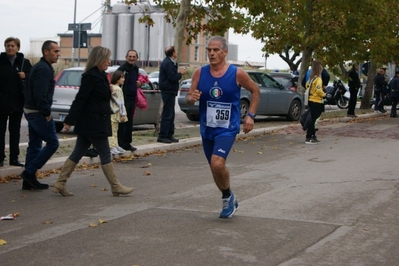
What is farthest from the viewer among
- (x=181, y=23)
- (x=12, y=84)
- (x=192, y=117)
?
(x=192, y=117)

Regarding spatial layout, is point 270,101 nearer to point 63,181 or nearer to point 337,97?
point 337,97

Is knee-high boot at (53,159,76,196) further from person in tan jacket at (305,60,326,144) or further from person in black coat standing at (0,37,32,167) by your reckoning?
person in tan jacket at (305,60,326,144)

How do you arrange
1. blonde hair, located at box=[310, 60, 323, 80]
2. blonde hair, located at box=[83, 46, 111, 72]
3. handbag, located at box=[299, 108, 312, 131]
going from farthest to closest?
handbag, located at box=[299, 108, 312, 131]
blonde hair, located at box=[310, 60, 323, 80]
blonde hair, located at box=[83, 46, 111, 72]

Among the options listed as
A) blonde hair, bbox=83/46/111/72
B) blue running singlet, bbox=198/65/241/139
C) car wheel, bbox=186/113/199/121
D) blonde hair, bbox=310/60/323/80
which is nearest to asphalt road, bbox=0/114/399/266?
blue running singlet, bbox=198/65/241/139

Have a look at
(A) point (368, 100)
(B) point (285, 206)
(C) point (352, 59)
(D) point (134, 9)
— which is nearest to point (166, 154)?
(B) point (285, 206)

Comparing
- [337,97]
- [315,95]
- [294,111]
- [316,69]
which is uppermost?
[316,69]

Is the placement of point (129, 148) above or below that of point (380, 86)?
below

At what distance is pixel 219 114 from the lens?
28.0ft

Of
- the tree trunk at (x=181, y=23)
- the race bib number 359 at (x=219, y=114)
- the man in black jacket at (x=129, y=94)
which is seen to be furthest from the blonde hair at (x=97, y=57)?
the tree trunk at (x=181, y=23)

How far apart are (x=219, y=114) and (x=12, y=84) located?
4441mm

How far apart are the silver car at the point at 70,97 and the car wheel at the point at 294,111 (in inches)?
263

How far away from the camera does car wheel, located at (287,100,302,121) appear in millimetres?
26297

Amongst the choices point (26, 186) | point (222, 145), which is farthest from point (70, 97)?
point (222, 145)

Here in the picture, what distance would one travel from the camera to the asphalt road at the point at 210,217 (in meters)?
6.86
